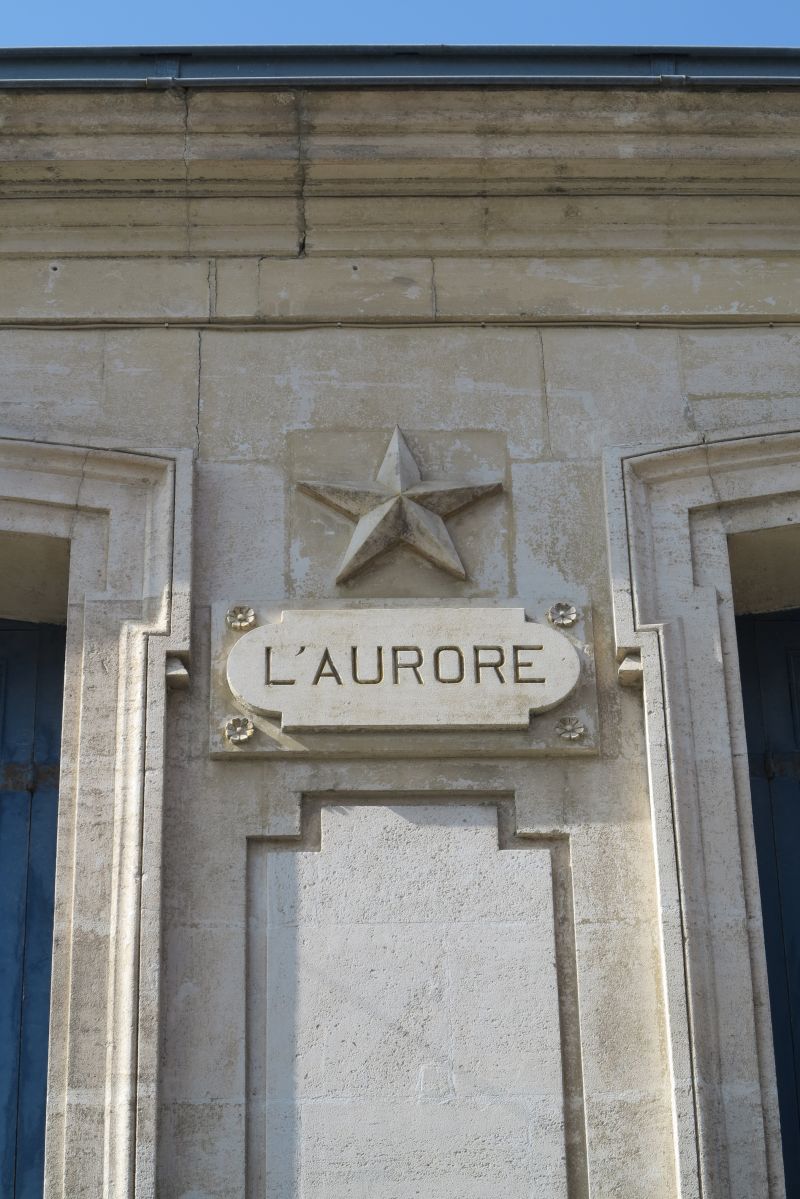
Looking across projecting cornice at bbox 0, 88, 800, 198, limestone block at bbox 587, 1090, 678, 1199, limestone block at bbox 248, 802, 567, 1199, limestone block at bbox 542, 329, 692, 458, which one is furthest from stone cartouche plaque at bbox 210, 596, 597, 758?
projecting cornice at bbox 0, 88, 800, 198

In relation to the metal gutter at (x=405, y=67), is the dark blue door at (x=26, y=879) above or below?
below

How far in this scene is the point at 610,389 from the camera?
251 inches

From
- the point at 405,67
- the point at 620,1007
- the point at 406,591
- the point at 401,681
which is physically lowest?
the point at 620,1007

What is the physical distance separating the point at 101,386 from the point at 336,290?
910 millimetres

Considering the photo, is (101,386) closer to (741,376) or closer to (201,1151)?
(741,376)

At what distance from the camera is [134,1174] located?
5.15 m

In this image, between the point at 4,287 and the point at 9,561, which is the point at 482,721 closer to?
the point at 9,561

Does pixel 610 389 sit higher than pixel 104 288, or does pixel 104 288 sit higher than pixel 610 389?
pixel 104 288

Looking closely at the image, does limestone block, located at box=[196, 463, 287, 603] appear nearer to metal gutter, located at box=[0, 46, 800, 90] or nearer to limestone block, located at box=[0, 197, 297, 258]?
limestone block, located at box=[0, 197, 297, 258]

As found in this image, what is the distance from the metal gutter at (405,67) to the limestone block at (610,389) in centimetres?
90

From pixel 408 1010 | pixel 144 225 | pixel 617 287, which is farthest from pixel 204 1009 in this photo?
pixel 617 287

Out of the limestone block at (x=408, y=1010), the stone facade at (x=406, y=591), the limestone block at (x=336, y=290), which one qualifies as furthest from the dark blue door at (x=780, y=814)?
the limestone block at (x=336, y=290)

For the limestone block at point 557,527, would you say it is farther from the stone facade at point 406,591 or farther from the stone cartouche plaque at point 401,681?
the stone cartouche plaque at point 401,681

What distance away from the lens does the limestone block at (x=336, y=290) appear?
6.46 metres
